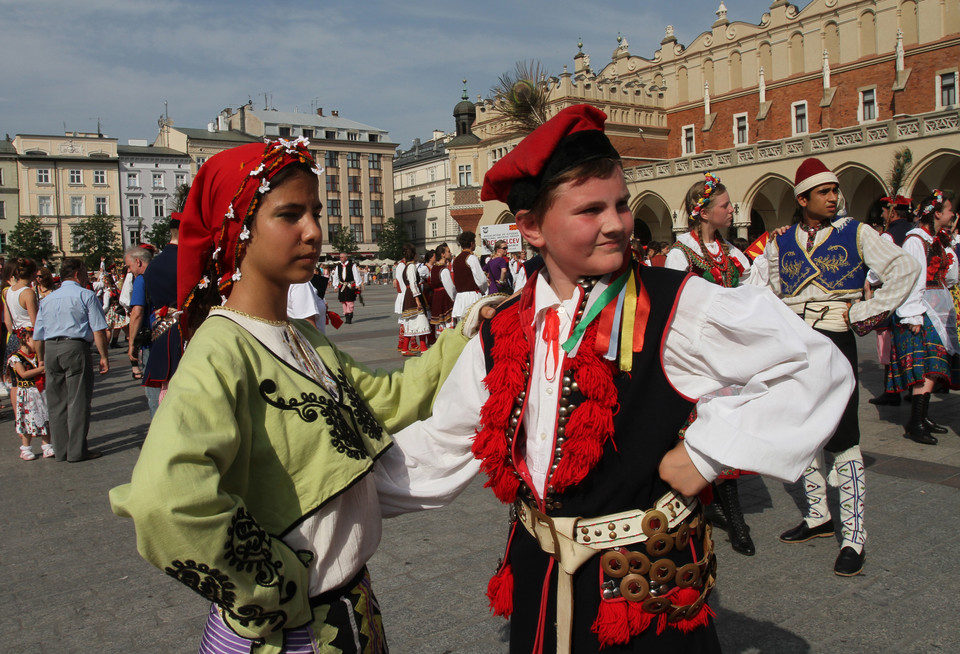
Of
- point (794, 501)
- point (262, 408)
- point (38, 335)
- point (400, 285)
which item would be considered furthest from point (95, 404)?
point (262, 408)

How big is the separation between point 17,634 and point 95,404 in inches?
298

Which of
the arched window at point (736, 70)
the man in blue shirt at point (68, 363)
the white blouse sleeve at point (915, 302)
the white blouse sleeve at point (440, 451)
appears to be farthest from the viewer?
the arched window at point (736, 70)

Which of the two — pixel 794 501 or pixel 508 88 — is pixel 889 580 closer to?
pixel 794 501

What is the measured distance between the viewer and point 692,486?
1716mm

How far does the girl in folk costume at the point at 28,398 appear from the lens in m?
7.81

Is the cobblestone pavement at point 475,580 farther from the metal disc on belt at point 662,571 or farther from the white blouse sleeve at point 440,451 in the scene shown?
the metal disc on belt at point 662,571

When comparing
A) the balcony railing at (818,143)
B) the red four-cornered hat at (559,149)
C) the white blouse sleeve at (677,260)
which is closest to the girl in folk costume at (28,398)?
the white blouse sleeve at (677,260)

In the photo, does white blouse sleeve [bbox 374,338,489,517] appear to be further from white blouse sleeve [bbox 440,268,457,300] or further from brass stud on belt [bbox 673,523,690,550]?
white blouse sleeve [bbox 440,268,457,300]

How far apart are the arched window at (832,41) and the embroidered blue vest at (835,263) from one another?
42082 millimetres

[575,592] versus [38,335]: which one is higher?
[38,335]

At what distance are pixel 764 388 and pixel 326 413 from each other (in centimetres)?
105

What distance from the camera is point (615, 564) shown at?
1.79m

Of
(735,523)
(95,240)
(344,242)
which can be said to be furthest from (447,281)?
(344,242)

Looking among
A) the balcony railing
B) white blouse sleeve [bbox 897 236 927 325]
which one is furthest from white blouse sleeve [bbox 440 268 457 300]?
the balcony railing
